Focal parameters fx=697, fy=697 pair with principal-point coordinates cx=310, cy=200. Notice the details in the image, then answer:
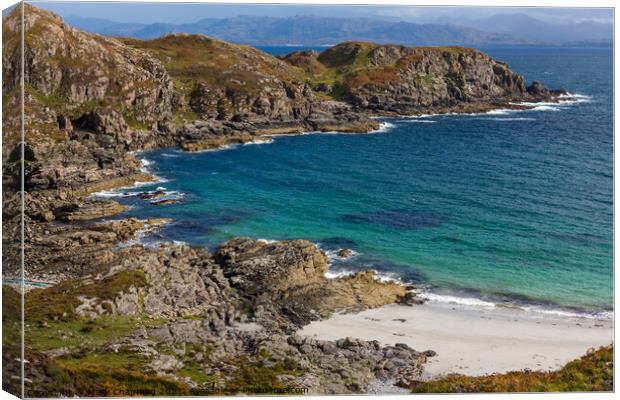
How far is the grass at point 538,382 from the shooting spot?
30.6 meters

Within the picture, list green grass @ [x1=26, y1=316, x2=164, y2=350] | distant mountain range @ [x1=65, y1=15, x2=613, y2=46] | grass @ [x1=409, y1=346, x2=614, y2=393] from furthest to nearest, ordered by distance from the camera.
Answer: distant mountain range @ [x1=65, y1=15, x2=613, y2=46] < green grass @ [x1=26, y1=316, x2=164, y2=350] < grass @ [x1=409, y1=346, x2=614, y2=393]

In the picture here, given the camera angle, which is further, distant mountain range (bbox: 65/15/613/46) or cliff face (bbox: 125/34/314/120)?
cliff face (bbox: 125/34/314/120)

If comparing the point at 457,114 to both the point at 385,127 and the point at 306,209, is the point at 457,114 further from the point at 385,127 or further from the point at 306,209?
A: the point at 306,209

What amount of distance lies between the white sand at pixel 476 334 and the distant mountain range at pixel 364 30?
50.7 ft

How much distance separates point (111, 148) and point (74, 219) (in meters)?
22.3

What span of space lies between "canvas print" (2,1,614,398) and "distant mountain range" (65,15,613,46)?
0.29 m

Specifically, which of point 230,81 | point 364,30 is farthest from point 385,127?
point 364,30

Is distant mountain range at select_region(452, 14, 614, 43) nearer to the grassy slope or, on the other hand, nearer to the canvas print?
the canvas print

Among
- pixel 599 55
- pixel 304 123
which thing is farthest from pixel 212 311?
pixel 304 123

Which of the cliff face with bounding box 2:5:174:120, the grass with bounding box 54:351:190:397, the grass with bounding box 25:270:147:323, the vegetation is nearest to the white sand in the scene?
the grass with bounding box 54:351:190:397

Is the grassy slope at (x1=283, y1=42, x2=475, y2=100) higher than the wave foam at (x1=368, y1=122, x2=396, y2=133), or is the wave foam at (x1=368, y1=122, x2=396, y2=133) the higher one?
the grassy slope at (x1=283, y1=42, x2=475, y2=100)

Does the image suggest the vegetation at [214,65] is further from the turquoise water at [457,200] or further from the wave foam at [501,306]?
the wave foam at [501,306]

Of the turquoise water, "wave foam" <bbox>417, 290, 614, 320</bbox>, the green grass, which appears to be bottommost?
the green grass

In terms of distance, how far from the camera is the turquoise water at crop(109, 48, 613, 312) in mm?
41938
